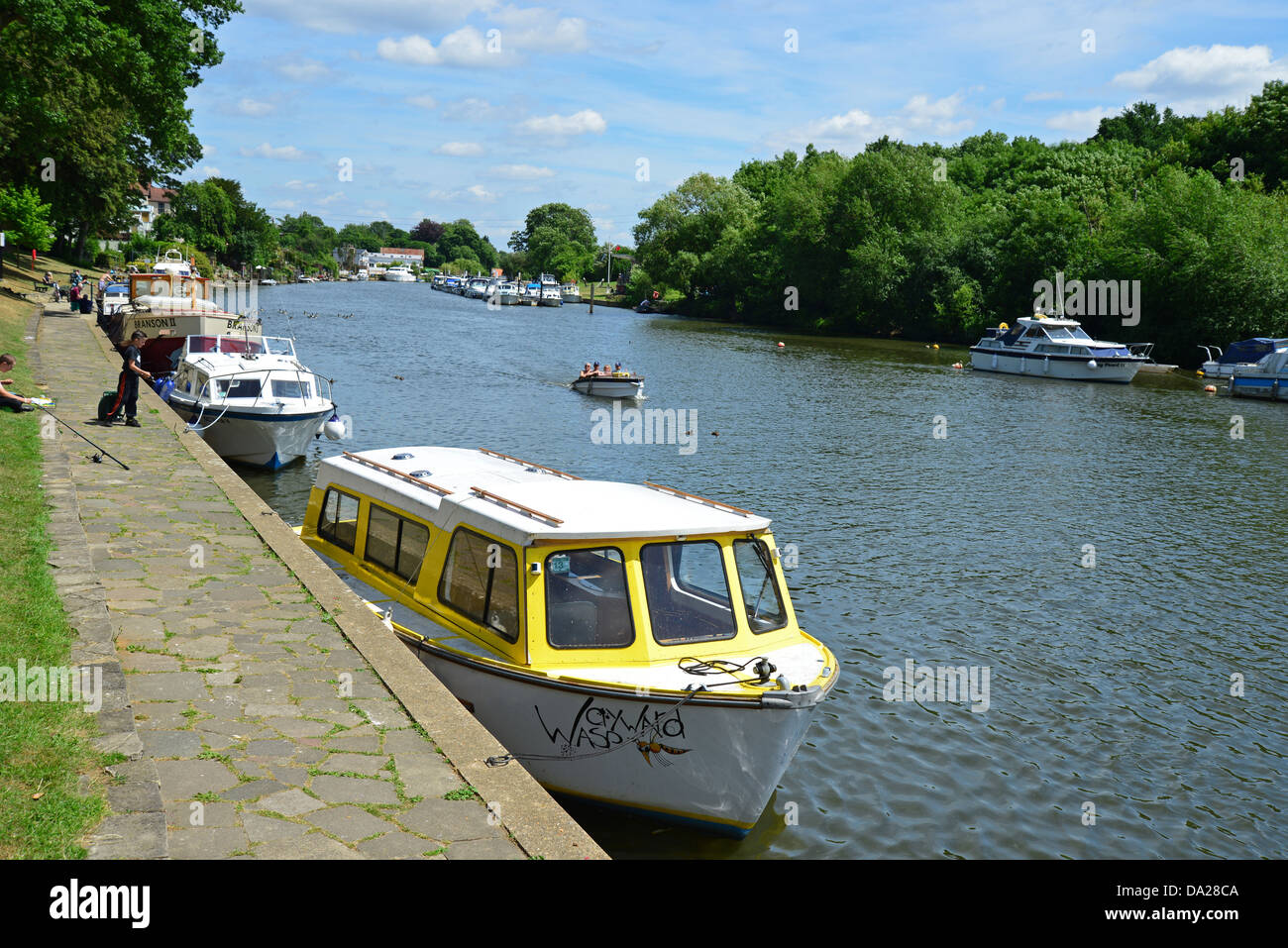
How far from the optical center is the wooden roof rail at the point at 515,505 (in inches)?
380

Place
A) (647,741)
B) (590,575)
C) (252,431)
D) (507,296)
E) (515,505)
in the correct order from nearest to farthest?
(647,741) < (590,575) < (515,505) < (252,431) < (507,296)

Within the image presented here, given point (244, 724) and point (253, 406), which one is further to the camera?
point (253, 406)

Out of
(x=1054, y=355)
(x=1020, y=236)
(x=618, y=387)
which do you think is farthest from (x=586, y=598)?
(x=1020, y=236)

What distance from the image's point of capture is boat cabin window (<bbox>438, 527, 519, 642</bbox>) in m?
9.70

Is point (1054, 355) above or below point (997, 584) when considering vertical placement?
above

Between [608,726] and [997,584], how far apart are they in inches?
449

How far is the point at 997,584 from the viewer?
18453mm

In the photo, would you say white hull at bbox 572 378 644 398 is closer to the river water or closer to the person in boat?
the river water

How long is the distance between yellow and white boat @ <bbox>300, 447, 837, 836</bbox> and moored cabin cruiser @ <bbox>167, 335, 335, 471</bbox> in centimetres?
1529

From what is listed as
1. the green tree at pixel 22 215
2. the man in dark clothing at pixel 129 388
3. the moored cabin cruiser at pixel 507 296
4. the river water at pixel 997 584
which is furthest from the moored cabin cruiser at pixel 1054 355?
the moored cabin cruiser at pixel 507 296

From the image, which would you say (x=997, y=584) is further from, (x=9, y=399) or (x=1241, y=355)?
(x=1241, y=355)

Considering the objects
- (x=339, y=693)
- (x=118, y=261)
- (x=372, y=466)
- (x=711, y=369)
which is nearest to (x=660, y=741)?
(x=339, y=693)

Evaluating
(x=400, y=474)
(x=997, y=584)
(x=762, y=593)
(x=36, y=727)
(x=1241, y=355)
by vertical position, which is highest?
(x=1241, y=355)
